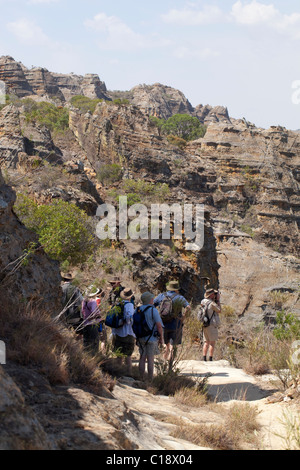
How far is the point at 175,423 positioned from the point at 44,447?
6.81 feet

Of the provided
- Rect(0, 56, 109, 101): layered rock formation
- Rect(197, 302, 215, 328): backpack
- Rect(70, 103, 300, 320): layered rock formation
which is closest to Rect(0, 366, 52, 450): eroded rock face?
Rect(197, 302, 215, 328): backpack

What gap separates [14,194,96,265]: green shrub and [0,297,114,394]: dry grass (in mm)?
4435

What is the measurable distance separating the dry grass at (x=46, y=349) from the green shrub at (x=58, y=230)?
4435 millimetres

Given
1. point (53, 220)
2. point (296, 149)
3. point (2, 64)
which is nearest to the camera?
point (53, 220)

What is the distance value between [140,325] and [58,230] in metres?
4.17

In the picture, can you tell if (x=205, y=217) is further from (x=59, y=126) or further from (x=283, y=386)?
(x=59, y=126)

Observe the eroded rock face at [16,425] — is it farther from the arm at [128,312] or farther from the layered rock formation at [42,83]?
the layered rock formation at [42,83]

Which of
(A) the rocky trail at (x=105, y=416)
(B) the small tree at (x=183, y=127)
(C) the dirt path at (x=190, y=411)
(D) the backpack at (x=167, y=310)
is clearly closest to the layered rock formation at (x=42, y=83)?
(B) the small tree at (x=183, y=127)

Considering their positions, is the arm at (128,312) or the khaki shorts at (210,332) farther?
the khaki shorts at (210,332)

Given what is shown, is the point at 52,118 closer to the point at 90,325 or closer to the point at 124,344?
the point at 90,325

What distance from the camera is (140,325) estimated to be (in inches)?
245

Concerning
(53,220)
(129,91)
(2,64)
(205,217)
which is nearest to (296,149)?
(205,217)

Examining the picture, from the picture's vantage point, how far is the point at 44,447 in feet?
8.53

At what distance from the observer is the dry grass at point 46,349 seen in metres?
3.94
